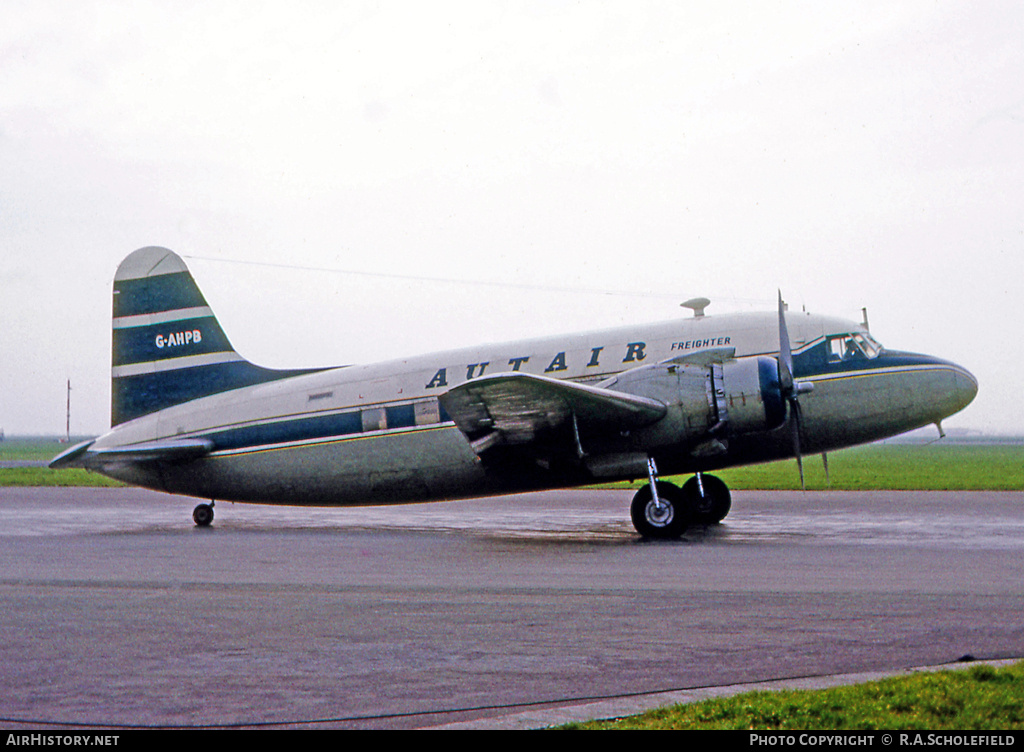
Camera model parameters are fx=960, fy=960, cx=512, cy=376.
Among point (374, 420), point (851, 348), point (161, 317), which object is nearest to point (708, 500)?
point (851, 348)

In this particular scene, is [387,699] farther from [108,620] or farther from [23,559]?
[23,559]

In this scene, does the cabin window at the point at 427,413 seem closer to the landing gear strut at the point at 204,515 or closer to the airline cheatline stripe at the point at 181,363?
the airline cheatline stripe at the point at 181,363

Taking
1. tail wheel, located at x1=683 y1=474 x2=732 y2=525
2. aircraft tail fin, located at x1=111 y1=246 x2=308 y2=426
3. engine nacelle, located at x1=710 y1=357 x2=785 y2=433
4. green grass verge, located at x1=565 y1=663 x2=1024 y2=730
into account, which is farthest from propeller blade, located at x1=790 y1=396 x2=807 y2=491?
green grass verge, located at x1=565 y1=663 x2=1024 y2=730

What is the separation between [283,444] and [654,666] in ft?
50.1

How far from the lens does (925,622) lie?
8.80 meters

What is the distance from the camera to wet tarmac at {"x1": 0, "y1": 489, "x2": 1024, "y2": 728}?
6.42 metres

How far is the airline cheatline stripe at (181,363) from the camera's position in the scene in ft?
75.3

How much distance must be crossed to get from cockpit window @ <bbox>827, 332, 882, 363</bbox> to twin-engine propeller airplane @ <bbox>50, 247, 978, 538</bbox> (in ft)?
0.10

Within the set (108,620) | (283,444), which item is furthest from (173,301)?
(108,620)

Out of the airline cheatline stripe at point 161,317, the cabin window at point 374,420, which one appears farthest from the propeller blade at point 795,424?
the airline cheatline stripe at point 161,317

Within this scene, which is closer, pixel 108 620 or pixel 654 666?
pixel 654 666

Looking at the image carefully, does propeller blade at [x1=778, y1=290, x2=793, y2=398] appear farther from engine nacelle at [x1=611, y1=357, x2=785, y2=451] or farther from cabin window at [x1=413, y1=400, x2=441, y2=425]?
cabin window at [x1=413, y1=400, x2=441, y2=425]

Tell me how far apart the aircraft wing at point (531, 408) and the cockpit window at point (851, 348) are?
3.95 meters

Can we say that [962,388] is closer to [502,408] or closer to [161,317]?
[502,408]
